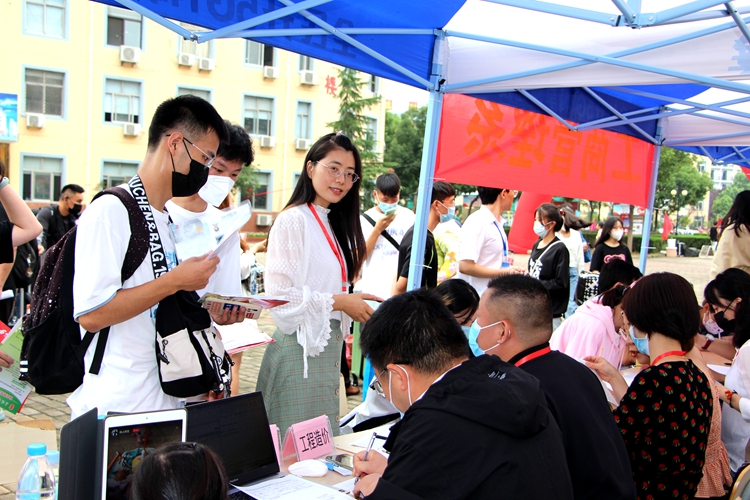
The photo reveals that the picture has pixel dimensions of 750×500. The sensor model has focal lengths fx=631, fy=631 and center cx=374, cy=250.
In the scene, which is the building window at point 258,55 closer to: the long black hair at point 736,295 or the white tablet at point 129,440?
Result: the long black hair at point 736,295

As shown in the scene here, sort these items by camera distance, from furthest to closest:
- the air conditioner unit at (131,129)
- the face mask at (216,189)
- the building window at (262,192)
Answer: the building window at (262,192) < the air conditioner unit at (131,129) < the face mask at (216,189)

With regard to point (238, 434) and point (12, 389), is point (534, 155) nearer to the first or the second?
point (238, 434)

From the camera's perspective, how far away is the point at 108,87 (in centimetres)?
2223

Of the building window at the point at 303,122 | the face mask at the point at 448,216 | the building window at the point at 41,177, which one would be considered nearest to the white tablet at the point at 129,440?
the face mask at the point at 448,216

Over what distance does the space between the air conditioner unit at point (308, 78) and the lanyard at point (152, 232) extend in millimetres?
24103

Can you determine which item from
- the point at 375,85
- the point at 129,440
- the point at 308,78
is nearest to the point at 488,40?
the point at 129,440

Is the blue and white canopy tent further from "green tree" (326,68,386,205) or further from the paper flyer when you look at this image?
"green tree" (326,68,386,205)

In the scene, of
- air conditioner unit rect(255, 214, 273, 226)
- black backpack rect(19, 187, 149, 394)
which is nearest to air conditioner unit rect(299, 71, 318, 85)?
air conditioner unit rect(255, 214, 273, 226)

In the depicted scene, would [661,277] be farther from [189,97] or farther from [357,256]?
[189,97]

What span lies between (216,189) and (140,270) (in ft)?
2.44

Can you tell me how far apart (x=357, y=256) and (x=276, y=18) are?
1162 mm

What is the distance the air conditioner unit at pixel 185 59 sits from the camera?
22794 mm

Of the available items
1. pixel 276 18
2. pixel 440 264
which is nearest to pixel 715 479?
pixel 276 18

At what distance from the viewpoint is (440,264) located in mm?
5840
